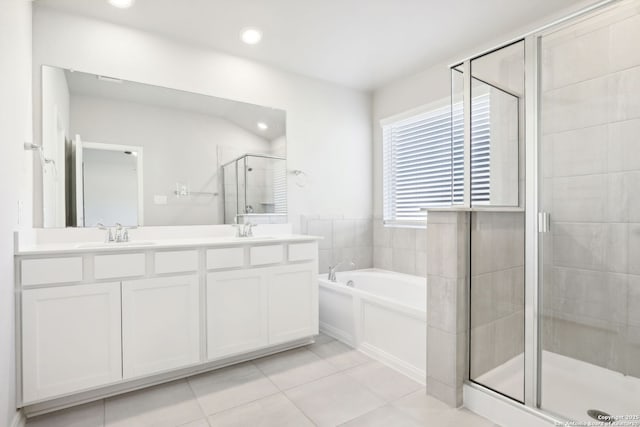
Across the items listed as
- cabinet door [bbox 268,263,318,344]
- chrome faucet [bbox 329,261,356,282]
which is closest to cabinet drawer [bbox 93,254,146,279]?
cabinet door [bbox 268,263,318,344]

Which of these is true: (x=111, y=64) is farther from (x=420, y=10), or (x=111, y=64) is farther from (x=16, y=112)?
(x=420, y=10)

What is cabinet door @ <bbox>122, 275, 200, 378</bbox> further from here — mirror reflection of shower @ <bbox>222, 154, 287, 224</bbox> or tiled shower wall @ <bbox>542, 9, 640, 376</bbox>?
tiled shower wall @ <bbox>542, 9, 640, 376</bbox>

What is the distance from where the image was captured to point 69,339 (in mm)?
1780

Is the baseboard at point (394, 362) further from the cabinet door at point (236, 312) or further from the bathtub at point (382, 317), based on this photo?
the cabinet door at point (236, 312)

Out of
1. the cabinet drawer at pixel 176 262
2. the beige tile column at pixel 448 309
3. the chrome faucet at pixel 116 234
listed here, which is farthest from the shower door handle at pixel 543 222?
the chrome faucet at pixel 116 234

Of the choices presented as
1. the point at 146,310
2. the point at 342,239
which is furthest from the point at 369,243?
the point at 146,310

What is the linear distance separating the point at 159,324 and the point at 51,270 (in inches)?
25.1

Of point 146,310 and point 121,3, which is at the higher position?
point 121,3

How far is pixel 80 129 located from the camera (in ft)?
7.61

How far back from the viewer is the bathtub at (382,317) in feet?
7.14

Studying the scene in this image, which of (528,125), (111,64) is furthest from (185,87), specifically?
(528,125)

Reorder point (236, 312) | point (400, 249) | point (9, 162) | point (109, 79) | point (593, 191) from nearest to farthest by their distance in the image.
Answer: point (9, 162) → point (593, 191) → point (236, 312) → point (109, 79) → point (400, 249)

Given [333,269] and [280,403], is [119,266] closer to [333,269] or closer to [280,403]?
[280,403]

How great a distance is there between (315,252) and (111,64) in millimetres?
2044
